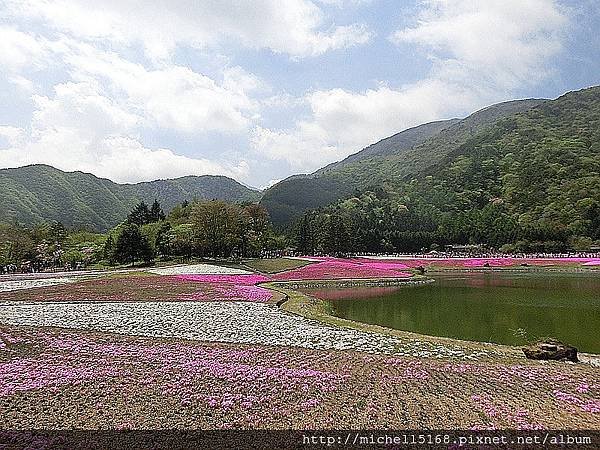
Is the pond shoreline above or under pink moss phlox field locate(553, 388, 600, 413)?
under

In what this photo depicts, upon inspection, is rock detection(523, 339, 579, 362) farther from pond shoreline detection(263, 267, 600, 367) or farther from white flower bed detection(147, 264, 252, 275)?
white flower bed detection(147, 264, 252, 275)

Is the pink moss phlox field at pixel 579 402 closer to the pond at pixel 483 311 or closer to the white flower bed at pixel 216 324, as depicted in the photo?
the white flower bed at pixel 216 324

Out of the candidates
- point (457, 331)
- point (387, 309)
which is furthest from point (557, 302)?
point (457, 331)

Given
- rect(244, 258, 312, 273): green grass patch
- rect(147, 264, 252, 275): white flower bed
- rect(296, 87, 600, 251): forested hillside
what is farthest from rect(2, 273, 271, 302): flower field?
rect(296, 87, 600, 251): forested hillside

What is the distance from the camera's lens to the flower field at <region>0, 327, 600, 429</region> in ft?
29.3

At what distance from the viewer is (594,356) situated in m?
15.3

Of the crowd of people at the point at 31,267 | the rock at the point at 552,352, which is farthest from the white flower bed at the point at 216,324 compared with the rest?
the crowd of people at the point at 31,267

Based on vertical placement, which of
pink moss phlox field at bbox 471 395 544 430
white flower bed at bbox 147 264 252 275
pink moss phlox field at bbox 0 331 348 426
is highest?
pink moss phlox field at bbox 0 331 348 426

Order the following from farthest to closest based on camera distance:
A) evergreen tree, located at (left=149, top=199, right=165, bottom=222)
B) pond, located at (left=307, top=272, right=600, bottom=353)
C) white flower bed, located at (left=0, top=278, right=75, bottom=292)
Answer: evergreen tree, located at (left=149, top=199, right=165, bottom=222) < white flower bed, located at (left=0, top=278, right=75, bottom=292) < pond, located at (left=307, top=272, right=600, bottom=353)

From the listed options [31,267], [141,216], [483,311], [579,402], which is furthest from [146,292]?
[141,216]

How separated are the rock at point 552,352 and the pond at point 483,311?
327cm

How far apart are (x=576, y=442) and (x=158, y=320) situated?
1773 cm

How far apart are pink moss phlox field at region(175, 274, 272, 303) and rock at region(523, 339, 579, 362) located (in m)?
17.7

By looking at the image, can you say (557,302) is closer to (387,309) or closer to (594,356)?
(387,309)
